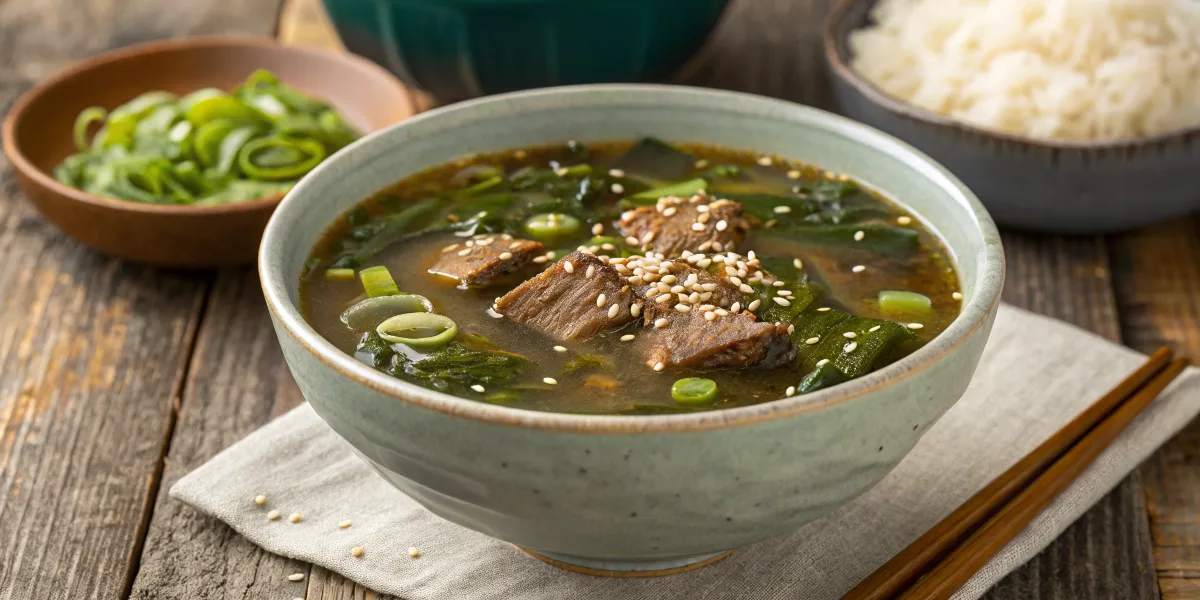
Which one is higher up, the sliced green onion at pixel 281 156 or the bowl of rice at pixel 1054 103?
the bowl of rice at pixel 1054 103

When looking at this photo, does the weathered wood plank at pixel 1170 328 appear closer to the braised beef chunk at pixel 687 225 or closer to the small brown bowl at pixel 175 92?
the braised beef chunk at pixel 687 225

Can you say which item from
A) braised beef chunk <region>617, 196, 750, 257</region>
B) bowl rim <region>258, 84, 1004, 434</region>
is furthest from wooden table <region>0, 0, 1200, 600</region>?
braised beef chunk <region>617, 196, 750, 257</region>

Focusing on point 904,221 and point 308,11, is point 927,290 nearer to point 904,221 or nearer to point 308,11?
point 904,221

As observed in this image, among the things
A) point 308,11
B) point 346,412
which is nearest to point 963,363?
point 346,412

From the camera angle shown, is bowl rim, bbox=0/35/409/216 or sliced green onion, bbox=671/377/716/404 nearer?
sliced green onion, bbox=671/377/716/404

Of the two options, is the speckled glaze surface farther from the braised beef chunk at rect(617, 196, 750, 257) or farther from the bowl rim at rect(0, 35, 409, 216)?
the bowl rim at rect(0, 35, 409, 216)

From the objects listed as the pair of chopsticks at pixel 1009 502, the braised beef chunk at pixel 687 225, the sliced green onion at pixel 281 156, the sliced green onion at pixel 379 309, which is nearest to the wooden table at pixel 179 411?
the pair of chopsticks at pixel 1009 502
